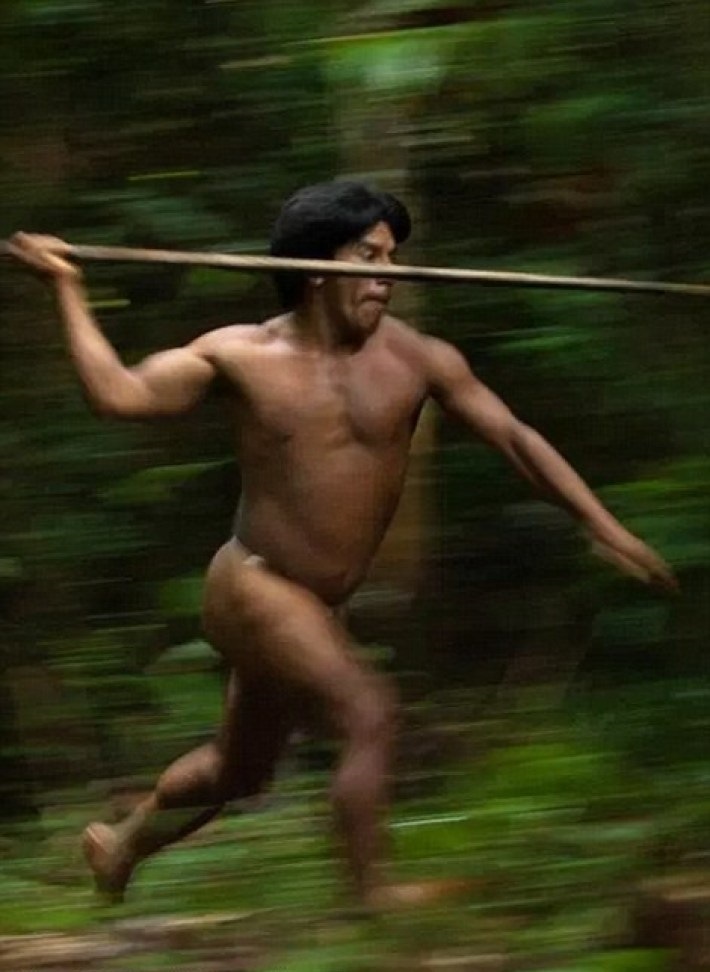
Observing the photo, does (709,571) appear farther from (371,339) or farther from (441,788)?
(371,339)

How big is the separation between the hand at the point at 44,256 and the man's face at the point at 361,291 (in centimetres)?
56

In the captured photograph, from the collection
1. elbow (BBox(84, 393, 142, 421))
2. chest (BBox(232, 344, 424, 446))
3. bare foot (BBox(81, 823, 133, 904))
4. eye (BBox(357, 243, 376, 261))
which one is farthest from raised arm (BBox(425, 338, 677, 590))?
bare foot (BBox(81, 823, 133, 904))

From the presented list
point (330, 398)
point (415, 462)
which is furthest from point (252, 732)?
point (415, 462)

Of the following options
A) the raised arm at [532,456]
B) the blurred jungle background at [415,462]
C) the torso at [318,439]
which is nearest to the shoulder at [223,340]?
the torso at [318,439]

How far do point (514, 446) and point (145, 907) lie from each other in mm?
1375

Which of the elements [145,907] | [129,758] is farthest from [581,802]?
[129,758]

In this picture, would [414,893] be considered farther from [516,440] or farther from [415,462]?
[415,462]

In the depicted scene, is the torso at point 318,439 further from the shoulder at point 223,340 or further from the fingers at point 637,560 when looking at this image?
the fingers at point 637,560

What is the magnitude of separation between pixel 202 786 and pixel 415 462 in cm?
183

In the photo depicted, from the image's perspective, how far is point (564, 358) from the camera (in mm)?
6473

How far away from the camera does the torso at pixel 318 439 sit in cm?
477

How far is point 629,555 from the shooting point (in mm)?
4918

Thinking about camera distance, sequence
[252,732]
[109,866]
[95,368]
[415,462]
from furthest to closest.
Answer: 1. [415,462]
2. [109,866]
3. [252,732]
4. [95,368]

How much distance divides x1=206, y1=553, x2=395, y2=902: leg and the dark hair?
0.65 metres
